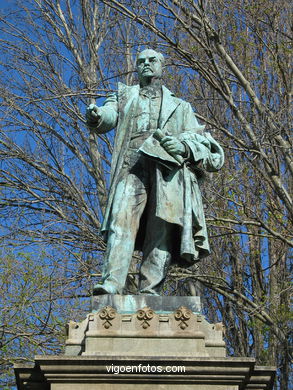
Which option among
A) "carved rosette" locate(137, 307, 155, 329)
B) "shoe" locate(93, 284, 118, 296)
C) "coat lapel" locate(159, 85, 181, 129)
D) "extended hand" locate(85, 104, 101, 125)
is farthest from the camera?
"coat lapel" locate(159, 85, 181, 129)

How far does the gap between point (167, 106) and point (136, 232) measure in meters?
1.19

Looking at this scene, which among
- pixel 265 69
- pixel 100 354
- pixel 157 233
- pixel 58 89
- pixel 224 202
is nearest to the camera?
pixel 100 354

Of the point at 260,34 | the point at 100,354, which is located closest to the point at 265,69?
the point at 260,34

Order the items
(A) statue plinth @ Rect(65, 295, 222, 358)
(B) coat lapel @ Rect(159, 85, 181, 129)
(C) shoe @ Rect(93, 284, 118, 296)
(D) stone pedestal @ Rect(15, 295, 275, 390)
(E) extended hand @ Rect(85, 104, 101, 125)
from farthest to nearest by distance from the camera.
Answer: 1. (B) coat lapel @ Rect(159, 85, 181, 129)
2. (E) extended hand @ Rect(85, 104, 101, 125)
3. (C) shoe @ Rect(93, 284, 118, 296)
4. (A) statue plinth @ Rect(65, 295, 222, 358)
5. (D) stone pedestal @ Rect(15, 295, 275, 390)

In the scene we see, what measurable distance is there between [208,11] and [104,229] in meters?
12.2

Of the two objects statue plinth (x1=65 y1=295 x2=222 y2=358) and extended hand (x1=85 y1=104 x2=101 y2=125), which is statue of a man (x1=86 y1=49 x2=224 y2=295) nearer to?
extended hand (x1=85 y1=104 x2=101 y2=125)

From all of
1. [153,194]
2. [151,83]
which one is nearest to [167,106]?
[151,83]

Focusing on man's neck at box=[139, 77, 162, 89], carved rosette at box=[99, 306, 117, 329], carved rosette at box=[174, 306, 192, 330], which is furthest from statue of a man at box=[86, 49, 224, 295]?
carved rosette at box=[174, 306, 192, 330]

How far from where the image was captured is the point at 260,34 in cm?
2250

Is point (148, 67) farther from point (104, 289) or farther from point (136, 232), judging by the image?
point (104, 289)

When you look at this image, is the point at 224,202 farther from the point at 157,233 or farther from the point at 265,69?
the point at 157,233

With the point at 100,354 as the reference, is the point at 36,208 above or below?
above

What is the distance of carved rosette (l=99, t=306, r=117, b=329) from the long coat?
944 mm

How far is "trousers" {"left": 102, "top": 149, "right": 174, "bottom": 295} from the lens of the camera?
1029cm
